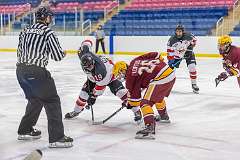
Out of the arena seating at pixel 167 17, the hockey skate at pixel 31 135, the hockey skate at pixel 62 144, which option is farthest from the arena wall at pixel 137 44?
the hockey skate at pixel 62 144

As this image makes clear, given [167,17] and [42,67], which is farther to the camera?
[167,17]

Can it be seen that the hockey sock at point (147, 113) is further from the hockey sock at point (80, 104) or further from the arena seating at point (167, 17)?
the arena seating at point (167, 17)

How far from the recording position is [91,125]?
5281 mm

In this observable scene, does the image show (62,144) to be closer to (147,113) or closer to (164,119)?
(147,113)

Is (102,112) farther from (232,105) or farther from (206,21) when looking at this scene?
(206,21)

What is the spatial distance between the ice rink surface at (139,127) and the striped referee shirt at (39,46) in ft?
2.62

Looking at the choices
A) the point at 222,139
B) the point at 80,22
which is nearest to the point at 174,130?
the point at 222,139

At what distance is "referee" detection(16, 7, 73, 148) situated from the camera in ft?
13.5

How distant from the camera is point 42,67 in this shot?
163 inches

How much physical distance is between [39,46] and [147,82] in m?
1.10

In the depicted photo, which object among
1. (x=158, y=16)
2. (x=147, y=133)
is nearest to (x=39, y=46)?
(x=147, y=133)

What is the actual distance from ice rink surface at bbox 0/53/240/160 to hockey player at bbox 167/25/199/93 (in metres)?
0.37

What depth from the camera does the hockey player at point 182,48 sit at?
7812 mm

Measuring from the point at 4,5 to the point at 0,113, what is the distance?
20.8m
